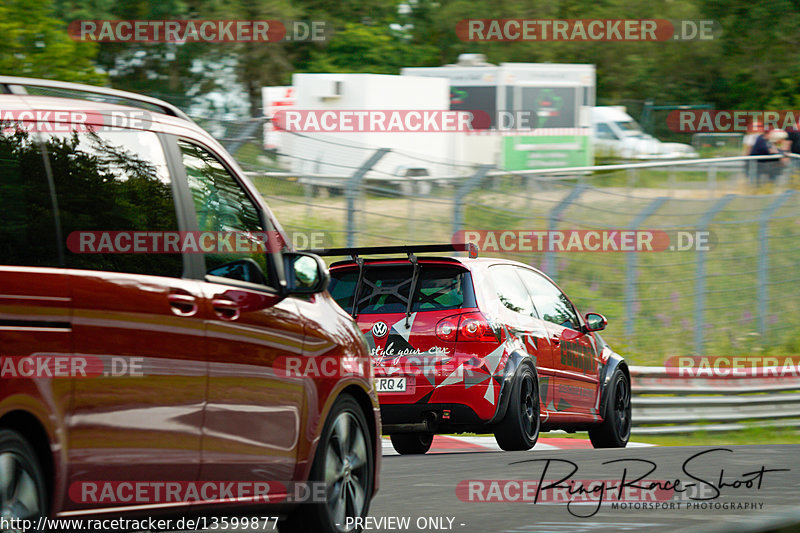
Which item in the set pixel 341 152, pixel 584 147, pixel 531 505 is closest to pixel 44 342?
pixel 531 505

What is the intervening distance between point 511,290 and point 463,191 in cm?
544

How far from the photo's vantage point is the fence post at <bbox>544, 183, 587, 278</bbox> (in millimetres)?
17812

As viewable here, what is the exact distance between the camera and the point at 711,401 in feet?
53.2

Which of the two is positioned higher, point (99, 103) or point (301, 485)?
point (99, 103)

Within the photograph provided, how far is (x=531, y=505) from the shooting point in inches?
324

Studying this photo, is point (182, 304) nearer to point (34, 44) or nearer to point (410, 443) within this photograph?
point (410, 443)

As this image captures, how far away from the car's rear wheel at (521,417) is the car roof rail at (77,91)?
586 centimetres

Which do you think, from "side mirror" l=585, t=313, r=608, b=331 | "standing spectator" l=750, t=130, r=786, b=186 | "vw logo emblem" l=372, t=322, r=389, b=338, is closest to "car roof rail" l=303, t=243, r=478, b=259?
"vw logo emblem" l=372, t=322, r=389, b=338

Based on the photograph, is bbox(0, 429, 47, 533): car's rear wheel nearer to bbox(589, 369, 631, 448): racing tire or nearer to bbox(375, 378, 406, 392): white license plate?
bbox(375, 378, 406, 392): white license plate

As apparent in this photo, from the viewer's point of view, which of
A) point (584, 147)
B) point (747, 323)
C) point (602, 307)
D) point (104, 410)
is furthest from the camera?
point (584, 147)

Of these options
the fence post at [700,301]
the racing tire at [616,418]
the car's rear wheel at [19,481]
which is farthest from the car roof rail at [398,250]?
the fence post at [700,301]

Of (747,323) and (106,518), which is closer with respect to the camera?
(106,518)

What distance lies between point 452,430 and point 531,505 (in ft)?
9.89

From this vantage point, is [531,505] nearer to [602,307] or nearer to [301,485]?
[301,485]
